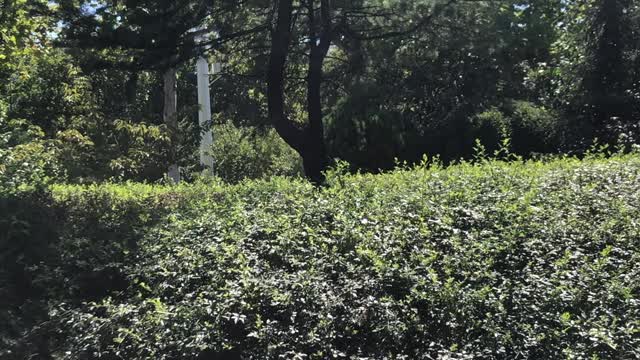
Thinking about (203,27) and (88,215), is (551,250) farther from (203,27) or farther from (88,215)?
(203,27)

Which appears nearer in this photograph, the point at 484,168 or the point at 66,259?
the point at 66,259

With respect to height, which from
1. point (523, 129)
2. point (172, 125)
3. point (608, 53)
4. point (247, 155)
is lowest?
point (247, 155)

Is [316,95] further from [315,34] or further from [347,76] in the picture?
[347,76]

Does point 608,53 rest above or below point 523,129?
above

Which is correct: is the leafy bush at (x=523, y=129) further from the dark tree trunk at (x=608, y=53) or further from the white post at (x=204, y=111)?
the white post at (x=204, y=111)

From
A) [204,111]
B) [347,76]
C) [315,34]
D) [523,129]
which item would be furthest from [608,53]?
[204,111]

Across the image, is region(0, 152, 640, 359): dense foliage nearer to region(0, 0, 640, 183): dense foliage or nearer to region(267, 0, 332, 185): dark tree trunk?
region(0, 0, 640, 183): dense foliage

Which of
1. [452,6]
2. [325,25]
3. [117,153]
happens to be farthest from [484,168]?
[117,153]

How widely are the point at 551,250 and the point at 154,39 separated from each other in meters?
5.70

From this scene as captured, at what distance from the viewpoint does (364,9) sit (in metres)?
8.95

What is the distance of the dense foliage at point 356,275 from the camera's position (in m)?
3.14

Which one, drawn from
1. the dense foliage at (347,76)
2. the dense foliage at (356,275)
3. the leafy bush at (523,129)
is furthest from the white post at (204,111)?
the dense foliage at (356,275)

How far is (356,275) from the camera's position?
359 cm

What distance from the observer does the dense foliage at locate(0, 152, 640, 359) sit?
3.14 m
